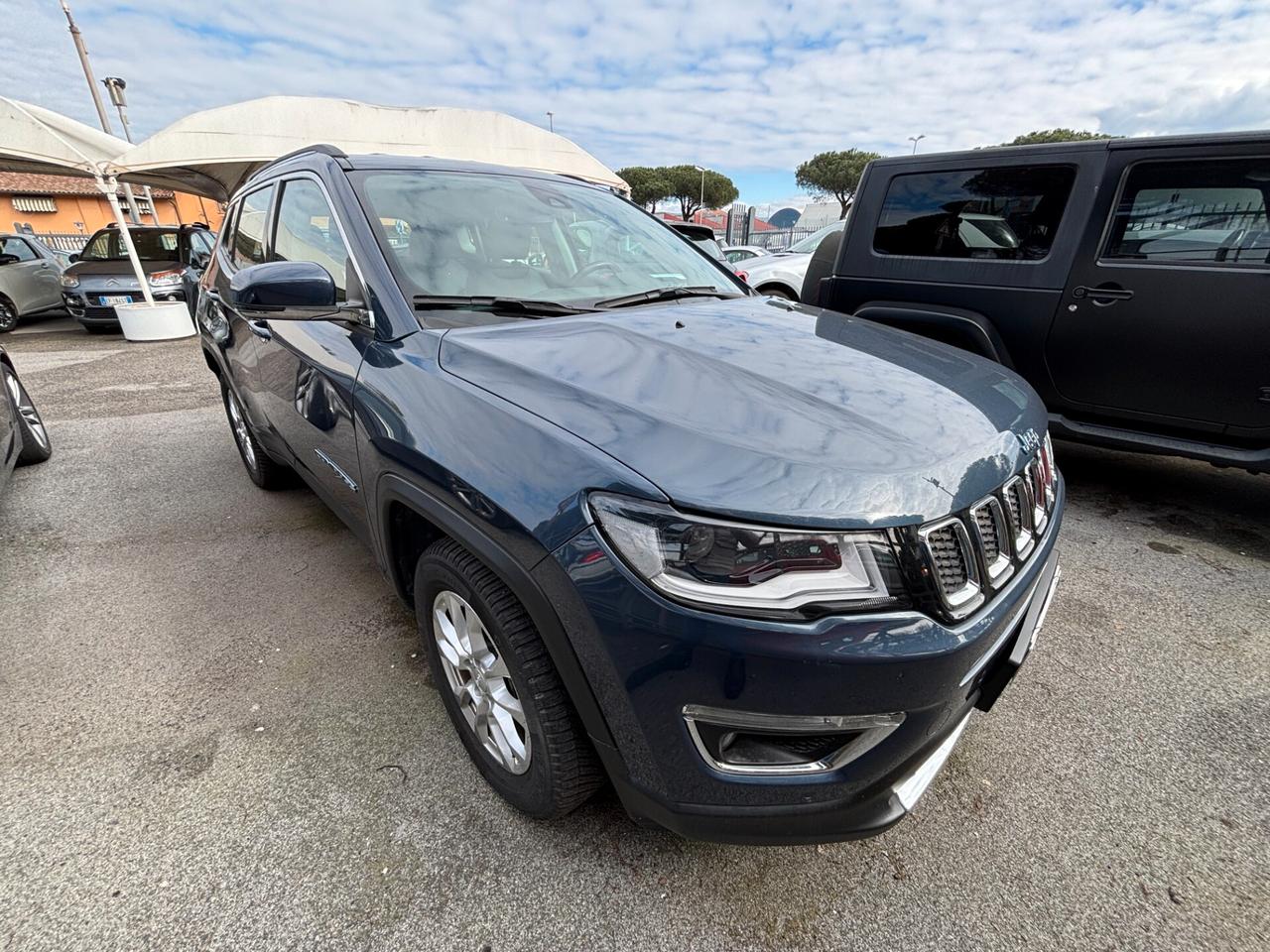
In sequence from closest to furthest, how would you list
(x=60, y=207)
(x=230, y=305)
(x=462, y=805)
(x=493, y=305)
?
(x=462, y=805)
(x=493, y=305)
(x=230, y=305)
(x=60, y=207)

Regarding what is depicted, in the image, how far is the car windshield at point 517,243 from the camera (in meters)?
2.00

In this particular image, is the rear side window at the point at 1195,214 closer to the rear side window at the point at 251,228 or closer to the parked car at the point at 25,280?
the rear side window at the point at 251,228

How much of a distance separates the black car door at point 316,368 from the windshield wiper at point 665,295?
81 centimetres

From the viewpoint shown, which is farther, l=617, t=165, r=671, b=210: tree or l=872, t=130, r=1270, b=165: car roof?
l=617, t=165, r=671, b=210: tree

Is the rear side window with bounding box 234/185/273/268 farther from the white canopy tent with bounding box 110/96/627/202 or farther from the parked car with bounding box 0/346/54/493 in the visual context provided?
the white canopy tent with bounding box 110/96/627/202

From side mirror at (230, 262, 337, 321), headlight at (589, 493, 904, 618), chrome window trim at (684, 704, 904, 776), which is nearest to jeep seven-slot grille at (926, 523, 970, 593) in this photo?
headlight at (589, 493, 904, 618)

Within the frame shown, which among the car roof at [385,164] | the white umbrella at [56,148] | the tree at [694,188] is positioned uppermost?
the white umbrella at [56,148]

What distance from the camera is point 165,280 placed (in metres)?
10.2

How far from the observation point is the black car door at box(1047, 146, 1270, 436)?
2.97m

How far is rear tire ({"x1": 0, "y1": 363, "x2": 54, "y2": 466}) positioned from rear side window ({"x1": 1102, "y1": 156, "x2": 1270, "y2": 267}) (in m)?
6.69

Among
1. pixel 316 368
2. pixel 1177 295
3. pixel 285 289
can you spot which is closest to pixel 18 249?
pixel 316 368

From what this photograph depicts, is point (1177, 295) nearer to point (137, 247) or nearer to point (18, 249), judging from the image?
point (137, 247)

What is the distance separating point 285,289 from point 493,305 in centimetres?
59

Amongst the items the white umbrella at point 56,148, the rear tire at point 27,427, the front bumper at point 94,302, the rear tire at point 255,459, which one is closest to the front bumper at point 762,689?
the rear tire at point 255,459
